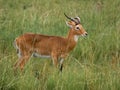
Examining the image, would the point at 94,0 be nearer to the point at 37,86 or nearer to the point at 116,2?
the point at 116,2

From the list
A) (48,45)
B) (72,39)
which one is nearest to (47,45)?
(48,45)

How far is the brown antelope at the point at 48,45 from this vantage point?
731cm

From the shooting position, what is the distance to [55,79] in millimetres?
5715

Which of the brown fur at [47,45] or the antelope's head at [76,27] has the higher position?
the antelope's head at [76,27]

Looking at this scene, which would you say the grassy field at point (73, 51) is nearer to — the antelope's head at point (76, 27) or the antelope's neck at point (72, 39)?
the antelope's neck at point (72, 39)

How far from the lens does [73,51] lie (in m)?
7.86

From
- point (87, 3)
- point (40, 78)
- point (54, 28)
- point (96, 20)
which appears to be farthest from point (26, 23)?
point (40, 78)

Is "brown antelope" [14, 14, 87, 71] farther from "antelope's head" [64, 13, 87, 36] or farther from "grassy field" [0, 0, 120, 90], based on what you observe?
Answer: "grassy field" [0, 0, 120, 90]

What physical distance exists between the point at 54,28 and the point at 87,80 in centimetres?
337

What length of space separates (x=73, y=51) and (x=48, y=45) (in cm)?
57

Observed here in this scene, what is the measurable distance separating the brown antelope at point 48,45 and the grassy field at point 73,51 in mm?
125

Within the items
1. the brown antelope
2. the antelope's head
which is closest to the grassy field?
the brown antelope

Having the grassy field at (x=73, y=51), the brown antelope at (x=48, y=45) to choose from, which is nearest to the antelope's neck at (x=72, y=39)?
the brown antelope at (x=48, y=45)

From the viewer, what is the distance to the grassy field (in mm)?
5641
